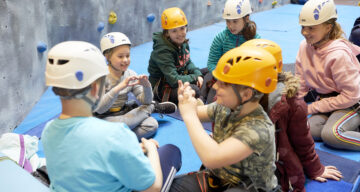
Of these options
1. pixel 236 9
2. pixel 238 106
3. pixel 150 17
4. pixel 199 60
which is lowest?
pixel 199 60

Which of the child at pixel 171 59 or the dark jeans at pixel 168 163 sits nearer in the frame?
the dark jeans at pixel 168 163

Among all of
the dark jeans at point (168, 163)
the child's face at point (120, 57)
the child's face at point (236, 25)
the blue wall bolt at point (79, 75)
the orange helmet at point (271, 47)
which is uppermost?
the blue wall bolt at point (79, 75)

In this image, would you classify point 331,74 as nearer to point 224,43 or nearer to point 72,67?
point 224,43

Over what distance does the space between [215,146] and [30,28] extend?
3189 mm

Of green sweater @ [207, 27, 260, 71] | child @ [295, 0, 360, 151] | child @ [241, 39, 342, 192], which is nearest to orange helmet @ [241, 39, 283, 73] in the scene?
child @ [241, 39, 342, 192]

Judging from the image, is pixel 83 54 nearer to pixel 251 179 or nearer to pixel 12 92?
pixel 251 179

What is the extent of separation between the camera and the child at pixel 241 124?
5.39ft

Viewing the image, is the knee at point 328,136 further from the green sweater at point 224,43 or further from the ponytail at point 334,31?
the green sweater at point 224,43

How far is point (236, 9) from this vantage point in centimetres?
385

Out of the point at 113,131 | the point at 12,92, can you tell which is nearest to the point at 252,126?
the point at 113,131

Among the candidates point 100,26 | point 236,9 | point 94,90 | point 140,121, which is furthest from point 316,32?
point 100,26

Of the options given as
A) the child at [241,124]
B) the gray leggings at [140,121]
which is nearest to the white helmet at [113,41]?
the gray leggings at [140,121]

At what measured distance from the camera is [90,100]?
57.8 inches

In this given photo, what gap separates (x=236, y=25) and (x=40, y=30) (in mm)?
2574
